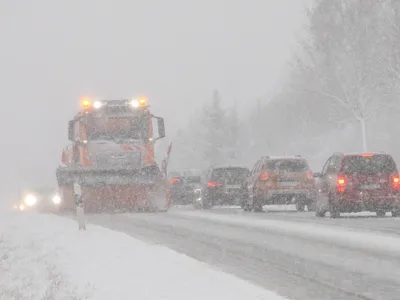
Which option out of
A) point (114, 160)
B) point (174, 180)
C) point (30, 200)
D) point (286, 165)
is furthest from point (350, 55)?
point (114, 160)

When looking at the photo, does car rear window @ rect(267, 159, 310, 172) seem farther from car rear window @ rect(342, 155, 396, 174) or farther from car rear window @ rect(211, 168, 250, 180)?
car rear window @ rect(211, 168, 250, 180)

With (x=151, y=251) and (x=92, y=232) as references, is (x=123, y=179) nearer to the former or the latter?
(x=92, y=232)

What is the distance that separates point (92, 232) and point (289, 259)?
5927mm

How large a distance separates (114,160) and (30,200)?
49.1 feet

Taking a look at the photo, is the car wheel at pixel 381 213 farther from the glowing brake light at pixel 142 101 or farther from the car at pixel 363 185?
the glowing brake light at pixel 142 101

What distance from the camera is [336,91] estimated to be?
42844 millimetres

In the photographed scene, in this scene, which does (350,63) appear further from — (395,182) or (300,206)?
(395,182)

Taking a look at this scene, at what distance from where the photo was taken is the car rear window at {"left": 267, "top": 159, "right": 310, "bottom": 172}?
81.8ft

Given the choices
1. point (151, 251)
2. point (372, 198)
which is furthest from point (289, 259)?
point (372, 198)

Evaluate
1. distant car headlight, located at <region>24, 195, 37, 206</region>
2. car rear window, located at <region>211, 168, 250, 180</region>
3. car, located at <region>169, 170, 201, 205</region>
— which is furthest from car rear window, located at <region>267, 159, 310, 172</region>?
distant car headlight, located at <region>24, 195, 37, 206</region>

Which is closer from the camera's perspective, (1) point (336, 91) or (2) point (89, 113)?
(2) point (89, 113)

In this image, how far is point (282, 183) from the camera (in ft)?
80.9

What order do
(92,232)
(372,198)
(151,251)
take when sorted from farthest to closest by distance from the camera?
(372,198)
(92,232)
(151,251)

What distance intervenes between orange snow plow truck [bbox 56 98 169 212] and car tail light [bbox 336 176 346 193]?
6.20 metres
